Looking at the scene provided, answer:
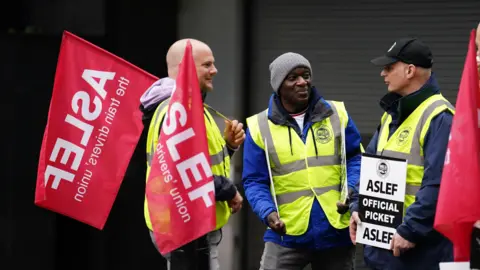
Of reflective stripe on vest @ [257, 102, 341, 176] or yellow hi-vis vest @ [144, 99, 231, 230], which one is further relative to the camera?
reflective stripe on vest @ [257, 102, 341, 176]

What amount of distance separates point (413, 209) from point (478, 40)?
97 centimetres

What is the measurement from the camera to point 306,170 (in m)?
6.93

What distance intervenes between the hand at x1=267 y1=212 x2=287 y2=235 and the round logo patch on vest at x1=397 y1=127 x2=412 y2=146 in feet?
3.39

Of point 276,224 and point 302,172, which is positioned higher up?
point 302,172

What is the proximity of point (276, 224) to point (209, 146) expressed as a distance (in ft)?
2.07

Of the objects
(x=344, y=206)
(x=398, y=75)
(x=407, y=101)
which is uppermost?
(x=398, y=75)

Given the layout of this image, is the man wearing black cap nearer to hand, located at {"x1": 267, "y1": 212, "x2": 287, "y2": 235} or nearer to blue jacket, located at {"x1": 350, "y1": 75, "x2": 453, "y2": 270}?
blue jacket, located at {"x1": 350, "y1": 75, "x2": 453, "y2": 270}

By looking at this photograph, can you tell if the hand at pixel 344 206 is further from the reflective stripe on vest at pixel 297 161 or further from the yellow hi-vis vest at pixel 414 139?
the yellow hi-vis vest at pixel 414 139

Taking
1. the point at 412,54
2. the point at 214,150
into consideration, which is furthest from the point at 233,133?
the point at 412,54

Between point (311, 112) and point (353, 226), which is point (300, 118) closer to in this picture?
point (311, 112)

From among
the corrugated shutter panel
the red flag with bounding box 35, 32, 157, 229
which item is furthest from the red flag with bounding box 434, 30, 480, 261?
the corrugated shutter panel

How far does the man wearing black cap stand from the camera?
5.86 m

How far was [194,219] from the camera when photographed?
616cm

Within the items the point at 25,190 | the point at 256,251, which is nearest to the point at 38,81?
the point at 25,190
